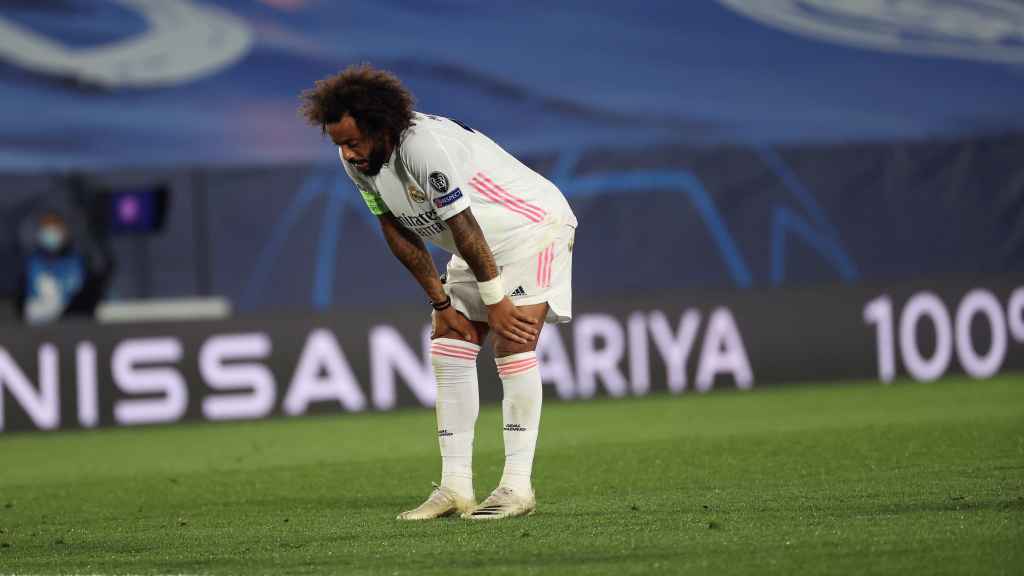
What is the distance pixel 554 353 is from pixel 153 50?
225 inches

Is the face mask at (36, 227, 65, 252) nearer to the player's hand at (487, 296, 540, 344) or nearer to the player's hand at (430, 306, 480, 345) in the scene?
the player's hand at (430, 306, 480, 345)

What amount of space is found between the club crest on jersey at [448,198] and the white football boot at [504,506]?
1125 millimetres

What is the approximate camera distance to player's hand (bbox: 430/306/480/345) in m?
6.52

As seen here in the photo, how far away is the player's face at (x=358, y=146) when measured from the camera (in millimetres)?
5977

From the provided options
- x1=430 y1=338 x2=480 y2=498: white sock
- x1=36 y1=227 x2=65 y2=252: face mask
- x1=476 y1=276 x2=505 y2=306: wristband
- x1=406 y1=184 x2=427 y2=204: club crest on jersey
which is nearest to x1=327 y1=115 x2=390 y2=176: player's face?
x1=406 y1=184 x2=427 y2=204: club crest on jersey

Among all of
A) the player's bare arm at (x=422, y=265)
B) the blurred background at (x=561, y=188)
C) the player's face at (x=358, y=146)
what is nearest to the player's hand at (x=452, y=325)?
the player's bare arm at (x=422, y=265)

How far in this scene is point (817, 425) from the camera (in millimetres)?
10102

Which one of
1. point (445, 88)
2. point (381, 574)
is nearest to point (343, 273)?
point (445, 88)

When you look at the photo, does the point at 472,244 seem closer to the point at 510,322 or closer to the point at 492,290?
the point at 492,290

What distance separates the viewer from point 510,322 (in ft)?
20.5

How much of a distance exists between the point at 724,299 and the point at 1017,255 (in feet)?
12.0

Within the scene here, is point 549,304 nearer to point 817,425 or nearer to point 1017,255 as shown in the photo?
point 817,425

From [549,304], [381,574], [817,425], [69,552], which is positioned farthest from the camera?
[817,425]

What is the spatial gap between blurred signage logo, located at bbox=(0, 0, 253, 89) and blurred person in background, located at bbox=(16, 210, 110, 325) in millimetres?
1812
